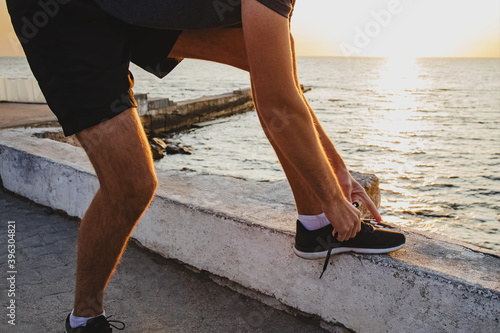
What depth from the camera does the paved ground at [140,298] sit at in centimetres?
197

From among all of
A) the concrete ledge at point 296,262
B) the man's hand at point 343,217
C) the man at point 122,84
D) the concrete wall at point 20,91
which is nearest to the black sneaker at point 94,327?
the man at point 122,84

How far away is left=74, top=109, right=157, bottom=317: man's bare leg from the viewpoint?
1456 millimetres

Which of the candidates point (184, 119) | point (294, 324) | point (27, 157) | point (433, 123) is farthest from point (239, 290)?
point (433, 123)

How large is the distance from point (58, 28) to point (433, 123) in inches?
781

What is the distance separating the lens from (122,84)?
1.43 metres

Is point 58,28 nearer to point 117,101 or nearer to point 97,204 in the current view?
point 117,101

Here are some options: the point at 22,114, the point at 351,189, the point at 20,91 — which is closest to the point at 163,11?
the point at 351,189

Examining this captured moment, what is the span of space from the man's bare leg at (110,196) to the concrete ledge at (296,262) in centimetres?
69

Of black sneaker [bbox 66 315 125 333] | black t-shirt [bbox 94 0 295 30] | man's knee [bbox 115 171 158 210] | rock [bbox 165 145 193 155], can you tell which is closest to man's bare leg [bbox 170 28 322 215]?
black t-shirt [bbox 94 0 295 30]

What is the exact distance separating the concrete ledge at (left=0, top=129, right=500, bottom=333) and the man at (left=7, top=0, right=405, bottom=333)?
0.27m

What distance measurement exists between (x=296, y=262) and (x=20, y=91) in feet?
37.3

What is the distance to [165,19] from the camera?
Answer: 1376mm

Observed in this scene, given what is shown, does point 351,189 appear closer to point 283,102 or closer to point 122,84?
point 283,102

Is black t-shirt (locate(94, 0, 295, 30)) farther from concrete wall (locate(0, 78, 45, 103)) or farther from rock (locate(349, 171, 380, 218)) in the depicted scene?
concrete wall (locate(0, 78, 45, 103))
